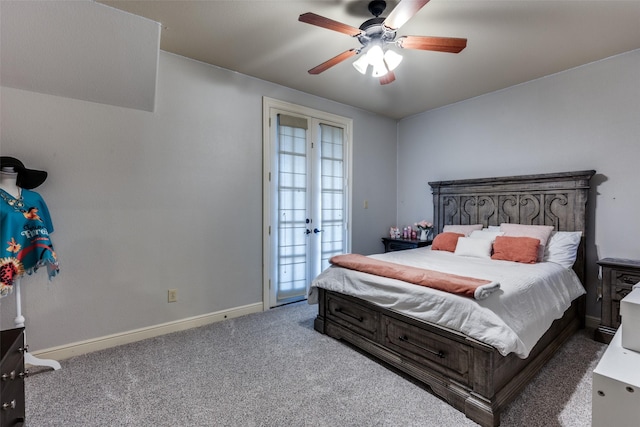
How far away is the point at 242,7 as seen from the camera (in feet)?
6.84

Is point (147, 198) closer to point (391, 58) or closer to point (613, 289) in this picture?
point (391, 58)

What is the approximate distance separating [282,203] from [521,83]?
121 inches

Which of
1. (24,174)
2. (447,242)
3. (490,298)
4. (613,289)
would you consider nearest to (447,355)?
(490,298)

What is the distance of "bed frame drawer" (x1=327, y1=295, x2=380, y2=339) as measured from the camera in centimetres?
233

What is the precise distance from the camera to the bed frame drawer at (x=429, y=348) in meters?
1.75

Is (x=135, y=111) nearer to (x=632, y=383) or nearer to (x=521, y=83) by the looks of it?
(x=632, y=383)

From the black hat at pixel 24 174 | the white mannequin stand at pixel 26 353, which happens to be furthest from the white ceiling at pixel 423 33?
the white mannequin stand at pixel 26 353

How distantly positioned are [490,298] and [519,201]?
2.13 m

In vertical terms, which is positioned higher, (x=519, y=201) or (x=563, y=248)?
(x=519, y=201)

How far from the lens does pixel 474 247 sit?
10.1 feet

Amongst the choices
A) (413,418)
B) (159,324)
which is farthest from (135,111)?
(413,418)

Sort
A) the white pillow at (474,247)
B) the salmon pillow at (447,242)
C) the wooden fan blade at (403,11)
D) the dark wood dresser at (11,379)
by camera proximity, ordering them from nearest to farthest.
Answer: the dark wood dresser at (11,379) < the wooden fan blade at (403,11) < the white pillow at (474,247) < the salmon pillow at (447,242)

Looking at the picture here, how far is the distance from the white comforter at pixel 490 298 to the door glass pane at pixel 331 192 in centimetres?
119

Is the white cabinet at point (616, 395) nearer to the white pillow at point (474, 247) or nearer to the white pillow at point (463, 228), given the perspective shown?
the white pillow at point (474, 247)
